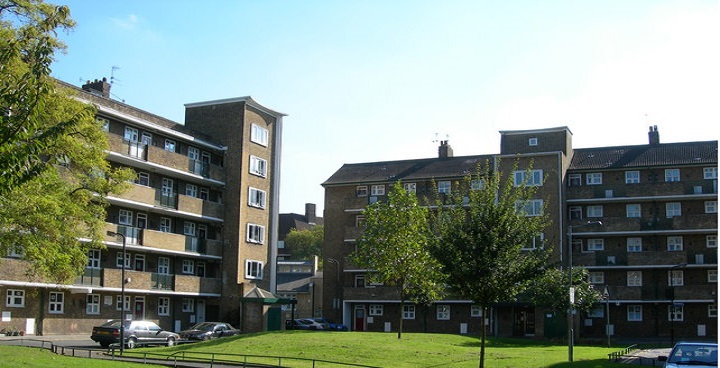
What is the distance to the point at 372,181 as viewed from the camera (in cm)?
7306

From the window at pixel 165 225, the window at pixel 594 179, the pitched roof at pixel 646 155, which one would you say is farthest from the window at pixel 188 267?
the window at pixel 594 179

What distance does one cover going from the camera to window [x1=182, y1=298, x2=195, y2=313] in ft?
183

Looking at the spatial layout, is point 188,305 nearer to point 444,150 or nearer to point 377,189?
point 377,189

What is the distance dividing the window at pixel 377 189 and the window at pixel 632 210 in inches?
820

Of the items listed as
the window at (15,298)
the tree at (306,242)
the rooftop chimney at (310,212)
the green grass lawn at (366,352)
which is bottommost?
the green grass lawn at (366,352)

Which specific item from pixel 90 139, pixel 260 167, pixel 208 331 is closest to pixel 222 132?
pixel 260 167

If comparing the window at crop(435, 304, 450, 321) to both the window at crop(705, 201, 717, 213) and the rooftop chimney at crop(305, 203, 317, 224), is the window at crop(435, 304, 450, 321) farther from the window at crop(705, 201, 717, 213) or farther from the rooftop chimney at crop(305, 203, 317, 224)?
the rooftop chimney at crop(305, 203, 317, 224)

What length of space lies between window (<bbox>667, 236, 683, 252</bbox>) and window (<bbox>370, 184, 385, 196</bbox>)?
24242 millimetres

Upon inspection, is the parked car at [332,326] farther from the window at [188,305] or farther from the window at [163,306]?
the window at [163,306]

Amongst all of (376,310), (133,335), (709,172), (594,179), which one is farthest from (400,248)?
(709,172)

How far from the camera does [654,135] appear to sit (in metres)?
72.8

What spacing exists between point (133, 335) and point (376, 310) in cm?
3273

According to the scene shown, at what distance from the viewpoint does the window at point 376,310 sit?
7084 cm

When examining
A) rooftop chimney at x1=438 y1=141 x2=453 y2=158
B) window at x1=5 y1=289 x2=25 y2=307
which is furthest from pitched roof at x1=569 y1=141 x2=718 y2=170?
window at x1=5 y1=289 x2=25 y2=307
